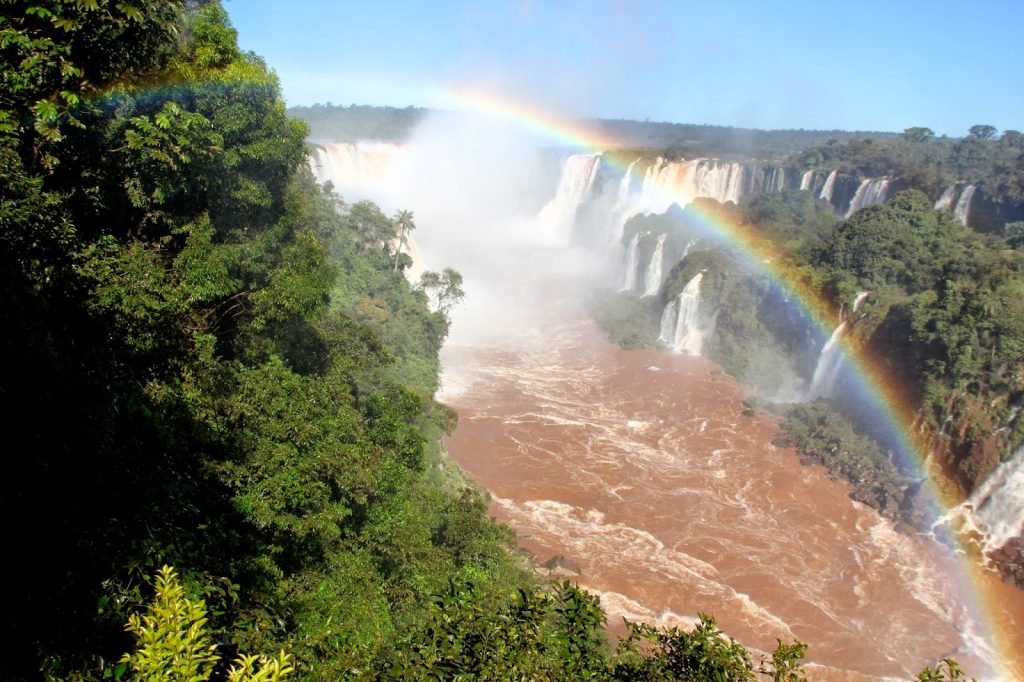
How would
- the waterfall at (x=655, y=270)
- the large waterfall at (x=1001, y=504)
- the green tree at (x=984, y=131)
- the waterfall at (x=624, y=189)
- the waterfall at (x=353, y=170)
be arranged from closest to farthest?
the large waterfall at (x=1001, y=504) < the waterfall at (x=655, y=270) < the waterfall at (x=353, y=170) < the waterfall at (x=624, y=189) < the green tree at (x=984, y=131)

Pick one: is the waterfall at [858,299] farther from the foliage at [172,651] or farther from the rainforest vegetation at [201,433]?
the foliage at [172,651]

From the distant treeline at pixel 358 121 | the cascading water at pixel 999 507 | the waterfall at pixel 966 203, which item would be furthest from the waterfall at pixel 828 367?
the distant treeline at pixel 358 121

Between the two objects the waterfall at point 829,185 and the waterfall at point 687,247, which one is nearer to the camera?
the waterfall at point 687,247

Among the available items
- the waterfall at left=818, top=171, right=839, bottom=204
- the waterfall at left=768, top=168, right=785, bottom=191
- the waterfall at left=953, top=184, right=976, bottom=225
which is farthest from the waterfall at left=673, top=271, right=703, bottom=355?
the waterfall at left=768, top=168, right=785, bottom=191

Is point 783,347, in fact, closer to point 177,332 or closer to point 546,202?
point 177,332

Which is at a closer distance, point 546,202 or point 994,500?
point 994,500

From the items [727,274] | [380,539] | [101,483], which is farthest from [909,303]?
[101,483]
